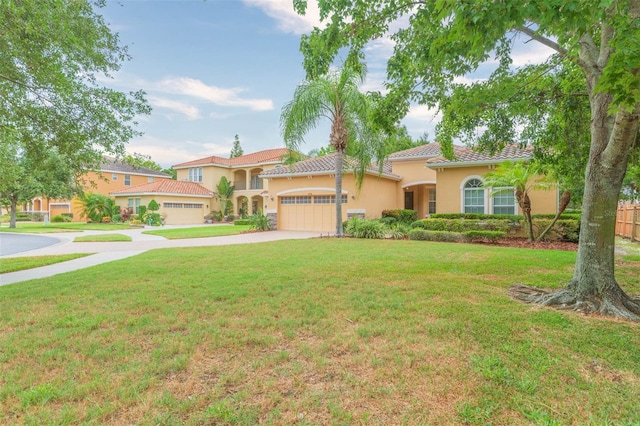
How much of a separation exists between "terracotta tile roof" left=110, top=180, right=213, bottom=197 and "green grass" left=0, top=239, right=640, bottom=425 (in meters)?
25.9

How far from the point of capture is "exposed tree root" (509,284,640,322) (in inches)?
196

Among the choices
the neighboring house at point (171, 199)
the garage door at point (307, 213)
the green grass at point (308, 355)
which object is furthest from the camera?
the neighboring house at point (171, 199)

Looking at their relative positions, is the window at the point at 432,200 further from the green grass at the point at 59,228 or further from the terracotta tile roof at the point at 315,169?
the green grass at the point at 59,228

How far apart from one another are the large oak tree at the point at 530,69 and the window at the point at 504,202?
8209mm

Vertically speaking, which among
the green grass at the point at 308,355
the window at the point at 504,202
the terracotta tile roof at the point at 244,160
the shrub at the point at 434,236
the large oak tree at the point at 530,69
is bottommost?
the green grass at the point at 308,355

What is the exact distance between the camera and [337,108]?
1570 cm

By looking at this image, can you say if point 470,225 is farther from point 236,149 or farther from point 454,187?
point 236,149

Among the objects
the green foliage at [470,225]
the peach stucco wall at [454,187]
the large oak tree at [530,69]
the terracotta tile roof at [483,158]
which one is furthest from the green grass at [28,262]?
the peach stucco wall at [454,187]

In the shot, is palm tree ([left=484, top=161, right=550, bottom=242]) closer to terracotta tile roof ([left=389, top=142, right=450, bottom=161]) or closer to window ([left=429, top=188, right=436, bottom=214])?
terracotta tile roof ([left=389, top=142, right=450, bottom=161])

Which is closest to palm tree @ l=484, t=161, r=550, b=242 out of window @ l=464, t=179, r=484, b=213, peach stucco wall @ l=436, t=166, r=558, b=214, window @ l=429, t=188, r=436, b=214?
peach stucco wall @ l=436, t=166, r=558, b=214

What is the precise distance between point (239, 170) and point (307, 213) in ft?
65.1

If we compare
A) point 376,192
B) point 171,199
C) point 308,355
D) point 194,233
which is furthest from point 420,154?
point 171,199

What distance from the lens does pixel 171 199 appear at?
31.9 meters

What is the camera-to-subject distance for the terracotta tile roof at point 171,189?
31062 millimetres
